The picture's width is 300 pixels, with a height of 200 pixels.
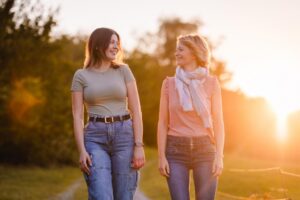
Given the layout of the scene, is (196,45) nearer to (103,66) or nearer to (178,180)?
(103,66)

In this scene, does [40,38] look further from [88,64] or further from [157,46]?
[157,46]

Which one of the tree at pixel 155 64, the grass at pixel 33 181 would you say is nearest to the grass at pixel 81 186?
the grass at pixel 33 181

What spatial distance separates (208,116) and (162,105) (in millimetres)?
452

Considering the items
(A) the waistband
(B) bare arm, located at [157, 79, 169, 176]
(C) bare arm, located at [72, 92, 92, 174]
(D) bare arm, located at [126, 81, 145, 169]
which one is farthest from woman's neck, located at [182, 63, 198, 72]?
(C) bare arm, located at [72, 92, 92, 174]

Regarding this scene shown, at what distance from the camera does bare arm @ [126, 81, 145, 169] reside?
5887 millimetres

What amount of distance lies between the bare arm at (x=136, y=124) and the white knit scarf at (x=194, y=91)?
417mm

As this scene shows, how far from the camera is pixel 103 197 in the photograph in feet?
18.5

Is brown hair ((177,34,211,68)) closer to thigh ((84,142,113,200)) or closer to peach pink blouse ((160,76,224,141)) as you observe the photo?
peach pink blouse ((160,76,224,141))

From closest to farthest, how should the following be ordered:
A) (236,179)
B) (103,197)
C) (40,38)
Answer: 1. (103,197)
2. (236,179)
3. (40,38)

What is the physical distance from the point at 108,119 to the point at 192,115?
2.54 ft

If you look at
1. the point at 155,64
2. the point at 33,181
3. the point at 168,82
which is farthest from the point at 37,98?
the point at 155,64

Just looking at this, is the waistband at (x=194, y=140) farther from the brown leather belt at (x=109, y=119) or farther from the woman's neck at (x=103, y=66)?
the woman's neck at (x=103, y=66)

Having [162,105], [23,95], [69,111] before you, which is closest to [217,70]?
[69,111]

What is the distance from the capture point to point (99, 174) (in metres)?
5.69
